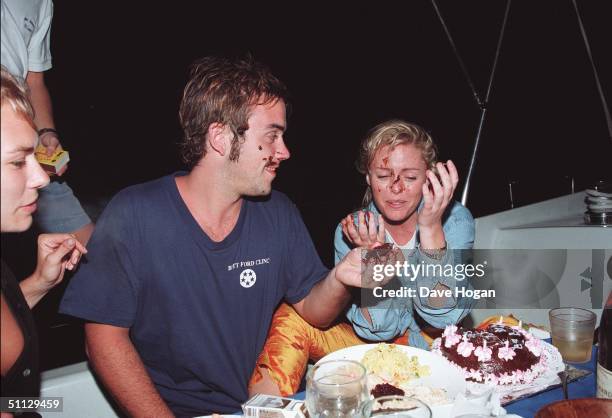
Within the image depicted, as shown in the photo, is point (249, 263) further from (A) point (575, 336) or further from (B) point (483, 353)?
(A) point (575, 336)

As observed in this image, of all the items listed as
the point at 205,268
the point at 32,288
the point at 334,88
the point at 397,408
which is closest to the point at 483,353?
the point at 397,408

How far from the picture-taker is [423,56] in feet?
29.2

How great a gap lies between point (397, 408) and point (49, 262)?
39.4 inches

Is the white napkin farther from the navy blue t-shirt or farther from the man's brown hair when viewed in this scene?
the man's brown hair

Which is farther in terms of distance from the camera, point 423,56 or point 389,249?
point 423,56

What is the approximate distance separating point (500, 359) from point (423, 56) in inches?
330

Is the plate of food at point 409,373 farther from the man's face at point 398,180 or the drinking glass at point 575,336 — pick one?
the man's face at point 398,180

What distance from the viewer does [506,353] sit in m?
1.37

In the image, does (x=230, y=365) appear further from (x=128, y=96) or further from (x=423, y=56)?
(x=423, y=56)

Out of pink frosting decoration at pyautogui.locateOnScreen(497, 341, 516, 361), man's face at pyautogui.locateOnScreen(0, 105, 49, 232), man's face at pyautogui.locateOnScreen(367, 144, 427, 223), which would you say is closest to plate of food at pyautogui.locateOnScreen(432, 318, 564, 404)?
pink frosting decoration at pyautogui.locateOnScreen(497, 341, 516, 361)

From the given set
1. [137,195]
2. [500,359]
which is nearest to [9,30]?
[137,195]

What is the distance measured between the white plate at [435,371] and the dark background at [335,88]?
4175 millimetres

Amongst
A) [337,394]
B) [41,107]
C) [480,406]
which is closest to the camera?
[337,394]

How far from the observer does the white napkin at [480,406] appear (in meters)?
1.05
